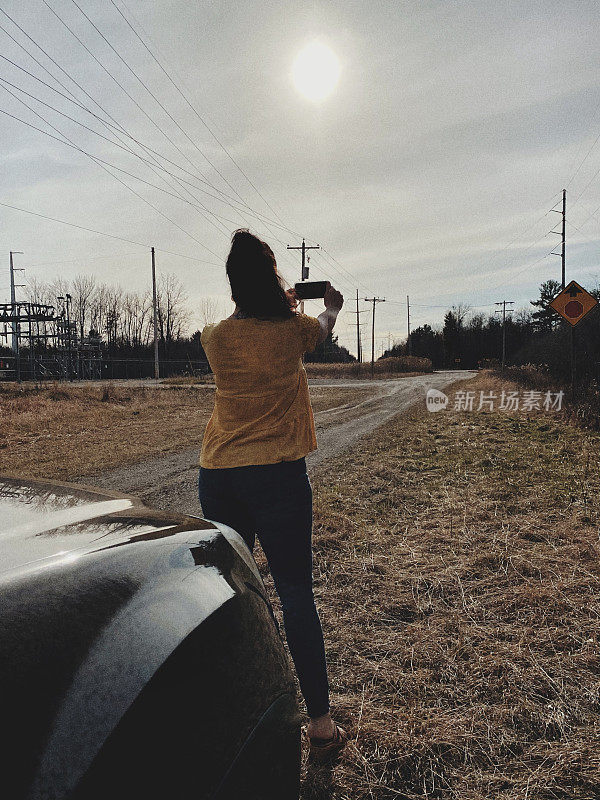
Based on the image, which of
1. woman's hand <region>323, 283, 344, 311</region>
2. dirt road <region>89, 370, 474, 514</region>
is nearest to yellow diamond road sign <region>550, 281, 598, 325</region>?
dirt road <region>89, 370, 474, 514</region>

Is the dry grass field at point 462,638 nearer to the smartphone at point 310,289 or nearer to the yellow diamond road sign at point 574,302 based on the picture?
the smartphone at point 310,289

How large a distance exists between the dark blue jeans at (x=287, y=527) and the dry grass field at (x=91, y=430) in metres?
3.16

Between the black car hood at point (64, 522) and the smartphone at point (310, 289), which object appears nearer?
the black car hood at point (64, 522)

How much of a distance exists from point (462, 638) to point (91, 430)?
33.8 ft

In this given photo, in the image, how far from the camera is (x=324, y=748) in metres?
2.11

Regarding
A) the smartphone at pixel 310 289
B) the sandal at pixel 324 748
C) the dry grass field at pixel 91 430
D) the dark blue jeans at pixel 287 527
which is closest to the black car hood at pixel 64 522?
the dark blue jeans at pixel 287 527

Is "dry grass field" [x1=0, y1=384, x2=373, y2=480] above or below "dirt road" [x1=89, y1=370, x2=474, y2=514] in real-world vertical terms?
above

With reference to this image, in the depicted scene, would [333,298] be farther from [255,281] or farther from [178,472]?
[178,472]

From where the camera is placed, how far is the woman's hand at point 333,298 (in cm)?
220

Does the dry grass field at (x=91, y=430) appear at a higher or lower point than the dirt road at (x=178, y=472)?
higher

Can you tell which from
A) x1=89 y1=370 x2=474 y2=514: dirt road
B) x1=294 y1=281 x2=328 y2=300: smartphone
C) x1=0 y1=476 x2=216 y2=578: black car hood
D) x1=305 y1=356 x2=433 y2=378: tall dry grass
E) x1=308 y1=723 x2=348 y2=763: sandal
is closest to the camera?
x1=0 y1=476 x2=216 y2=578: black car hood

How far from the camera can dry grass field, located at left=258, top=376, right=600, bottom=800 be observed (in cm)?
207

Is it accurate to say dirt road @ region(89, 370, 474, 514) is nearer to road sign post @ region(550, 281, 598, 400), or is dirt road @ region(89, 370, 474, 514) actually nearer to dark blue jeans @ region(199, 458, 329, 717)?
dark blue jeans @ region(199, 458, 329, 717)

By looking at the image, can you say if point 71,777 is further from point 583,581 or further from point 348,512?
point 348,512
